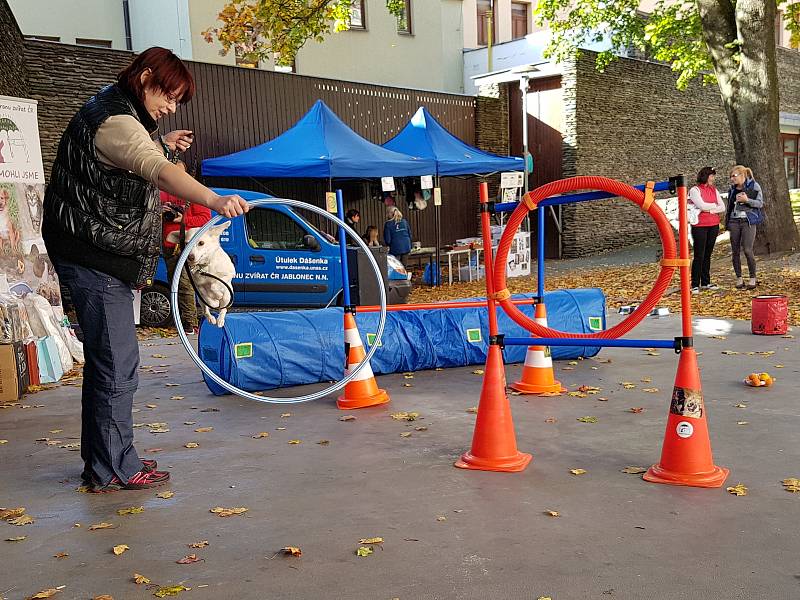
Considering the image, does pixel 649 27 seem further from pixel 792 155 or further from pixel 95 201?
pixel 792 155

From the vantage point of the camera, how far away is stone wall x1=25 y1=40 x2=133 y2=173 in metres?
12.1

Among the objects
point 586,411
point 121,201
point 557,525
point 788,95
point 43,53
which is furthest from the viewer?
point 788,95

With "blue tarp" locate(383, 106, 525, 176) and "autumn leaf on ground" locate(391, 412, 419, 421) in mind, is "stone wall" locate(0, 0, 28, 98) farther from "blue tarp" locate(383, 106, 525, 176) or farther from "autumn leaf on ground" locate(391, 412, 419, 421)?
"autumn leaf on ground" locate(391, 412, 419, 421)

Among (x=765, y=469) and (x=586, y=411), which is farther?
(x=586, y=411)

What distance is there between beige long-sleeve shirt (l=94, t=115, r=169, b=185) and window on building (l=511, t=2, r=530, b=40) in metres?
30.9

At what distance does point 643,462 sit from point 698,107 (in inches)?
857

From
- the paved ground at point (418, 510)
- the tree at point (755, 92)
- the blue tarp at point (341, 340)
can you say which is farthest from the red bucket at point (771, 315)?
the tree at point (755, 92)

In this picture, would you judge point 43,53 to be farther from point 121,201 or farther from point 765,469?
point 765,469

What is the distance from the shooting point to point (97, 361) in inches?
157

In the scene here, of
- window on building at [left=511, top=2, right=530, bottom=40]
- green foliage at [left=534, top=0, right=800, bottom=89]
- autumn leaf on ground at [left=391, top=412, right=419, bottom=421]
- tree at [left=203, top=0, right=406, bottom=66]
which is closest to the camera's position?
Answer: autumn leaf on ground at [left=391, top=412, right=419, bottom=421]

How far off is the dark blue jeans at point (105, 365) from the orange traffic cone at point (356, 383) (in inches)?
83.0

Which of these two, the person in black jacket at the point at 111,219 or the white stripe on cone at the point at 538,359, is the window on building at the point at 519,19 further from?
the person in black jacket at the point at 111,219

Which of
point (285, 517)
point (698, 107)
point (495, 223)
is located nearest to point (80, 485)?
point (285, 517)

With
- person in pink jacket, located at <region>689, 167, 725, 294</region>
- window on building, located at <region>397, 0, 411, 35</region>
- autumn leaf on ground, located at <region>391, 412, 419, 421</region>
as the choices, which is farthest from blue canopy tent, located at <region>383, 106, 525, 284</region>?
window on building, located at <region>397, 0, 411, 35</region>
